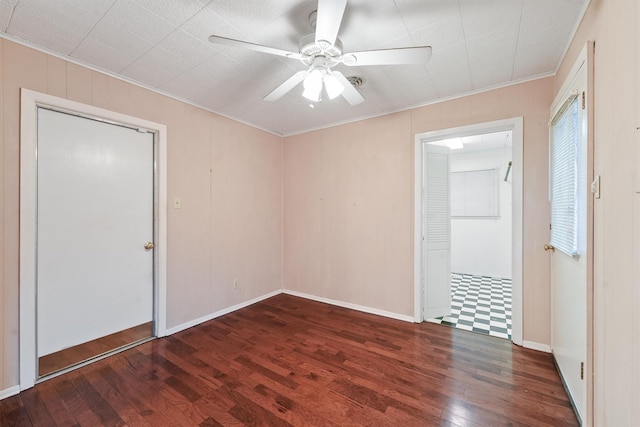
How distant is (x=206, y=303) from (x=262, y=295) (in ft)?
2.93

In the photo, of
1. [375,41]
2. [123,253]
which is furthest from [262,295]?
[375,41]

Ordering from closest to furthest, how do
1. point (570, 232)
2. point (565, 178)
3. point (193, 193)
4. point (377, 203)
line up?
point (570, 232), point (565, 178), point (193, 193), point (377, 203)

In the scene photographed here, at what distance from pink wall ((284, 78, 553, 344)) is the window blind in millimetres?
222

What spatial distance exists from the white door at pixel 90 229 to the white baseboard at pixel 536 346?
140 inches

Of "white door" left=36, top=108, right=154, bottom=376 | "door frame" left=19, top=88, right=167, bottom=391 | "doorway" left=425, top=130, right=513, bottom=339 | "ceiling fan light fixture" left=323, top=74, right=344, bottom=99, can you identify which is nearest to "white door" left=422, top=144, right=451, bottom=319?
"doorway" left=425, top=130, right=513, bottom=339

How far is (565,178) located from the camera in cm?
185

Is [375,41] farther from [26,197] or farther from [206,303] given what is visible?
[206,303]

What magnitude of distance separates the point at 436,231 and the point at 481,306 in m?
1.32

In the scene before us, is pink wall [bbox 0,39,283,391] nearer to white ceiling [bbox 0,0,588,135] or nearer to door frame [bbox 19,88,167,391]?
door frame [bbox 19,88,167,391]

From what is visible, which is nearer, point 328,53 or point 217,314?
point 328,53

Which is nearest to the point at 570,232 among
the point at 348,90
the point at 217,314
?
the point at 348,90

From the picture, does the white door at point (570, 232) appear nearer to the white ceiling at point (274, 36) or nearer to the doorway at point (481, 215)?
the white ceiling at point (274, 36)

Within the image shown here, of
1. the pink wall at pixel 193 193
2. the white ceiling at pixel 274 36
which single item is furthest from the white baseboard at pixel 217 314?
the white ceiling at pixel 274 36

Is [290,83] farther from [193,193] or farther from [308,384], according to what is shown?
[308,384]
